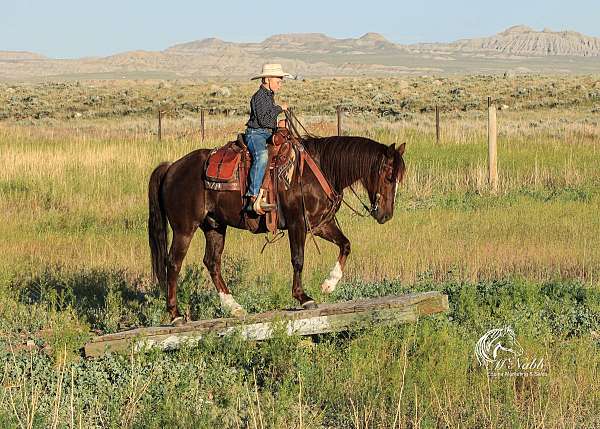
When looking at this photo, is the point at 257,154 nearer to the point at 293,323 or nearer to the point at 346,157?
the point at 346,157

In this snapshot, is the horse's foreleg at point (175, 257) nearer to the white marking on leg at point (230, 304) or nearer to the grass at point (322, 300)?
the grass at point (322, 300)

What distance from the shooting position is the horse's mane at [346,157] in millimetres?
8766

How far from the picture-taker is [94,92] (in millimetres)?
69750

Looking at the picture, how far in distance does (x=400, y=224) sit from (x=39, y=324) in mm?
7432

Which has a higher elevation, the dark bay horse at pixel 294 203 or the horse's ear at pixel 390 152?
the horse's ear at pixel 390 152

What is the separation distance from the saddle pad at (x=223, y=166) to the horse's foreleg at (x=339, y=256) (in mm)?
1004

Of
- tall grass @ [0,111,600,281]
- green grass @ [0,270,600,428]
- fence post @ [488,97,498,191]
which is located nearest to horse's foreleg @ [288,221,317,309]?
green grass @ [0,270,600,428]

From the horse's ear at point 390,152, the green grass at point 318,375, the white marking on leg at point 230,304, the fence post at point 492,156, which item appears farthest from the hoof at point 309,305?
the fence post at point 492,156

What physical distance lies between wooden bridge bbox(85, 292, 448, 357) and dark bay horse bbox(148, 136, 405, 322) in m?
0.31

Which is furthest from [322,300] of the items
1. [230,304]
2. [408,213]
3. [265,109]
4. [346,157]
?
[408,213]

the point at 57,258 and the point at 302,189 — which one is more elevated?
the point at 302,189

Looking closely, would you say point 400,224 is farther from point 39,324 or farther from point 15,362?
point 15,362

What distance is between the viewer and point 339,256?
902 centimetres

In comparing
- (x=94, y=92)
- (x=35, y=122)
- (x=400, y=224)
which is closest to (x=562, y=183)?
(x=400, y=224)
